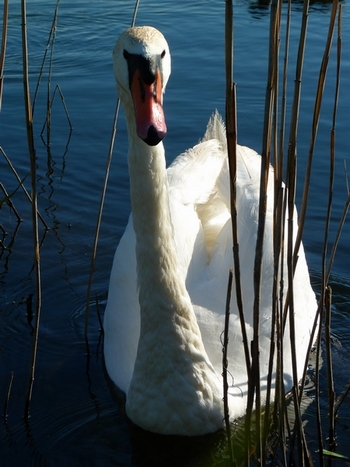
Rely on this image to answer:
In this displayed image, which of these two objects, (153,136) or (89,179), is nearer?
(153,136)

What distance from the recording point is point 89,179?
29.4 feet

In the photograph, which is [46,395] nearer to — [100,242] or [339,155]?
[100,242]

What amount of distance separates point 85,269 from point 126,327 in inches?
69.9

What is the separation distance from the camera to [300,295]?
584 centimetres

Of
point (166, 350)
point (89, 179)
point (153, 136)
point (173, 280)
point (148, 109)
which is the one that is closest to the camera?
point (153, 136)

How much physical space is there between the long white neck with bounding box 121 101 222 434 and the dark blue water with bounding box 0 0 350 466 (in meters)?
0.29

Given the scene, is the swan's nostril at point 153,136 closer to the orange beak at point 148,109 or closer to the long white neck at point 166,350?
the orange beak at point 148,109

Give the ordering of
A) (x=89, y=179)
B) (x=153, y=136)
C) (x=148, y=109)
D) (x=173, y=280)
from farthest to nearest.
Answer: (x=89, y=179) < (x=173, y=280) < (x=148, y=109) < (x=153, y=136)

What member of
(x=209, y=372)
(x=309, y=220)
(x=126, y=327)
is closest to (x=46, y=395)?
(x=126, y=327)

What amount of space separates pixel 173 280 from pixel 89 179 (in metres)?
4.55

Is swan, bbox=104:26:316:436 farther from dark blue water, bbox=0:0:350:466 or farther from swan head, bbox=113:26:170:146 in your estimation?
dark blue water, bbox=0:0:350:466

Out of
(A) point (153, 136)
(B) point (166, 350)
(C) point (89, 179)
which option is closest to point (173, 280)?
(B) point (166, 350)

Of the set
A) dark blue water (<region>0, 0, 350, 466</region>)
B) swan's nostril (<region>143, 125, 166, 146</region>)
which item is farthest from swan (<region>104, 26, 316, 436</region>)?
dark blue water (<region>0, 0, 350, 466</region>)

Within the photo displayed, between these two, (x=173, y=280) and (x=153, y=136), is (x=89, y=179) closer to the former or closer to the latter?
(x=173, y=280)
